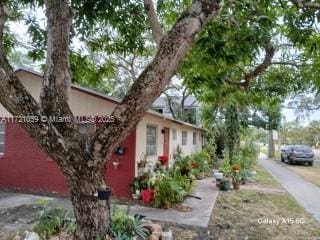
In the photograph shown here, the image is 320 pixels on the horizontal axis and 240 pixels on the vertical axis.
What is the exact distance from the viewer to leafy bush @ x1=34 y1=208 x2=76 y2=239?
5.80m

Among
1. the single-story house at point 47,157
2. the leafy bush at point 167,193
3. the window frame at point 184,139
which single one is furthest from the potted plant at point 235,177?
the window frame at point 184,139

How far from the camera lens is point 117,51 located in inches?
334

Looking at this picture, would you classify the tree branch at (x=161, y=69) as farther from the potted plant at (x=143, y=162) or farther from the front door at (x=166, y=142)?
the front door at (x=166, y=142)

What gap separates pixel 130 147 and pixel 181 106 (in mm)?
17137

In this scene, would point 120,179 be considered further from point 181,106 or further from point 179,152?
point 181,106

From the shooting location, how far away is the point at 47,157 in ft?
37.1

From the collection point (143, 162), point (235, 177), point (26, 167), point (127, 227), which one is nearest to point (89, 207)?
point (127, 227)

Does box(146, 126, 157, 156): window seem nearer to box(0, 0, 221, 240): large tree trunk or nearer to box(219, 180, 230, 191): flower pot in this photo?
box(219, 180, 230, 191): flower pot

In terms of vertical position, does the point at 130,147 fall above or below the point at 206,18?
below

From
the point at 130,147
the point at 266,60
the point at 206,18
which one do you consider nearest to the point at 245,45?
the point at 206,18

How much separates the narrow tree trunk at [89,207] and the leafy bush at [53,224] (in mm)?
888

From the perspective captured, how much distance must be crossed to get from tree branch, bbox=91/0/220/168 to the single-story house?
5.63 metres

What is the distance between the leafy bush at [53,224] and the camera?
19.0 ft

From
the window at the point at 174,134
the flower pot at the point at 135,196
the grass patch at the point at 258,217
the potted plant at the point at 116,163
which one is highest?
the window at the point at 174,134
